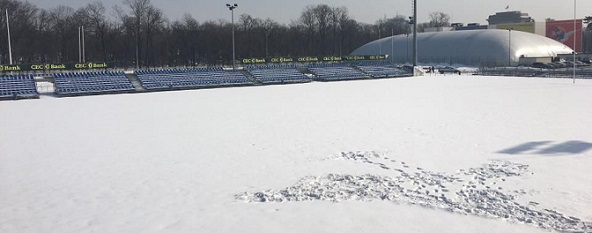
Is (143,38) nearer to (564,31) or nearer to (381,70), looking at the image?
(381,70)

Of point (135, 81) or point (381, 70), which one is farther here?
point (381, 70)

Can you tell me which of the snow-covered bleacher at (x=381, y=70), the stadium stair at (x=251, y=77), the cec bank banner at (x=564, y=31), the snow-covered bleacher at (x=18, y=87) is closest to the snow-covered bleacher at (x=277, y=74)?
the stadium stair at (x=251, y=77)

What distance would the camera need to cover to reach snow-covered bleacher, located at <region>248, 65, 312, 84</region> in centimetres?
5281

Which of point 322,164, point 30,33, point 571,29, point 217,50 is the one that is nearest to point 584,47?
point 571,29

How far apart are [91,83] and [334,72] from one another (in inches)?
1055

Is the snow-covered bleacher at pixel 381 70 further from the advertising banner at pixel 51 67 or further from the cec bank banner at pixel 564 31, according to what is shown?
the cec bank banner at pixel 564 31

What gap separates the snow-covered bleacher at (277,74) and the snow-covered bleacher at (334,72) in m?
2.26

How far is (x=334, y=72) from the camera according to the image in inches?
2340

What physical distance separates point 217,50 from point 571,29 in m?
77.2

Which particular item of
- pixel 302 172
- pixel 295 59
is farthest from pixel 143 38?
pixel 302 172

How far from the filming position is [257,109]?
27.6 metres

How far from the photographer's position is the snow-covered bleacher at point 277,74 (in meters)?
52.8

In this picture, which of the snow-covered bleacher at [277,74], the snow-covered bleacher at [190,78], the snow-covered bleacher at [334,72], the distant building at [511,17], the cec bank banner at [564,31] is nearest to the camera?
the snow-covered bleacher at [190,78]

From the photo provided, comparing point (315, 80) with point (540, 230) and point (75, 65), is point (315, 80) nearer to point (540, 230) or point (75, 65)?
point (75, 65)
